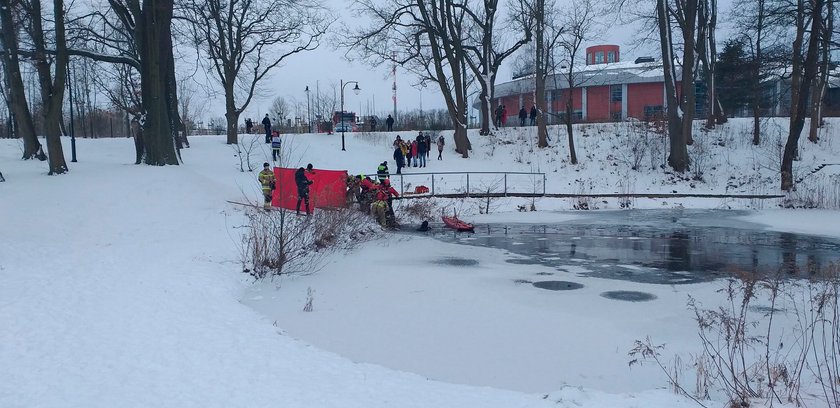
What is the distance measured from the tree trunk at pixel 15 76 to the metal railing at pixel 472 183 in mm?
13743

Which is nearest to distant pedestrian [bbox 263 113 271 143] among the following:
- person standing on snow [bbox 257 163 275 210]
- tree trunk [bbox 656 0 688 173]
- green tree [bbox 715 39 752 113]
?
person standing on snow [bbox 257 163 275 210]

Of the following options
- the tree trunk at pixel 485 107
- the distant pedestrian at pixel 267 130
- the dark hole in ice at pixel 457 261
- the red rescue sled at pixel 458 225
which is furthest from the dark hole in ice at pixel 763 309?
the distant pedestrian at pixel 267 130

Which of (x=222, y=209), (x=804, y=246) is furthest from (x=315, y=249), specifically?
(x=804, y=246)

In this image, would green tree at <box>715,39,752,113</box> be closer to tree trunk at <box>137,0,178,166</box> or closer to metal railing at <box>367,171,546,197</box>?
metal railing at <box>367,171,546,197</box>

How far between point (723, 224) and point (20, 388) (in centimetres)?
1949

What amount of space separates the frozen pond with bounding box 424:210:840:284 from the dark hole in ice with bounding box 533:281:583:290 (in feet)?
3.29

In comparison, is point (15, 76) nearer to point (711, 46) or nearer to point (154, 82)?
point (154, 82)

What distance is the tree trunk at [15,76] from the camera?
21.2 m

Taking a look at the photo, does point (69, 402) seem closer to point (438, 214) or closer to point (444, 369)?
point (444, 369)

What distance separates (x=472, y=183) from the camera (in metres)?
31.8

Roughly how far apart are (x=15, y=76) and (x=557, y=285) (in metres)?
21.2

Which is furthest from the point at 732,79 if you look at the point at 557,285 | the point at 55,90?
the point at 55,90

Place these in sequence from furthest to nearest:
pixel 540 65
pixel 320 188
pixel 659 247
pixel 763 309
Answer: pixel 540 65, pixel 320 188, pixel 659 247, pixel 763 309

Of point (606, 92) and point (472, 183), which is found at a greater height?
point (606, 92)
